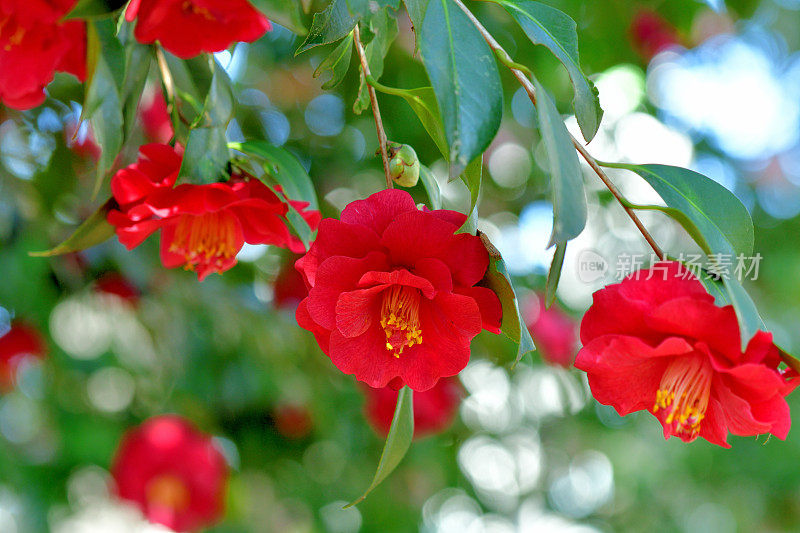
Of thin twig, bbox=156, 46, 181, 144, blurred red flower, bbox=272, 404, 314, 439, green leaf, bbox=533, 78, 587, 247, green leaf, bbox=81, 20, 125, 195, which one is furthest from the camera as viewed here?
blurred red flower, bbox=272, 404, 314, 439

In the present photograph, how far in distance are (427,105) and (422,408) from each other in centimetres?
140

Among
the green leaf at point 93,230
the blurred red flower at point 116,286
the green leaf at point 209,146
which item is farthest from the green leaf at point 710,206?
the blurred red flower at point 116,286

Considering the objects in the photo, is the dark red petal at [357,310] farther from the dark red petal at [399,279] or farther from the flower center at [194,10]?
the flower center at [194,10]

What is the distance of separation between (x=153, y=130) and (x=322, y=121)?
16.8 inches

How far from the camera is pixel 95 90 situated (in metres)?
0.65

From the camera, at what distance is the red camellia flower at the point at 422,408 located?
1.89m

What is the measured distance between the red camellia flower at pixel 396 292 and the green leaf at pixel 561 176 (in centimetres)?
11

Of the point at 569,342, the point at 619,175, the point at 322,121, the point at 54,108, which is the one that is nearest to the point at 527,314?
the point at 569,342

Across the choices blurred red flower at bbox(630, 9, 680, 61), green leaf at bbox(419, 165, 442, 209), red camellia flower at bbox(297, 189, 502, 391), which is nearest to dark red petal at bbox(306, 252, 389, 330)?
red camellia flower at bbox(297, 189, 502, 391)

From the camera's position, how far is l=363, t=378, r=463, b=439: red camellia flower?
1895mm

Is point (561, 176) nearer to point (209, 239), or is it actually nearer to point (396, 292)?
Result: point (396, 292)

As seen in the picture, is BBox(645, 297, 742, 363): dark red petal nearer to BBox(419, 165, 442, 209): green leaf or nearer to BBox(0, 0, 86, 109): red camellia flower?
BBox(419, 165, 442, 209): green leaf

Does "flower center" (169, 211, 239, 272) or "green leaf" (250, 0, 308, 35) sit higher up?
"green leaf" (250, 0, 308, 35)

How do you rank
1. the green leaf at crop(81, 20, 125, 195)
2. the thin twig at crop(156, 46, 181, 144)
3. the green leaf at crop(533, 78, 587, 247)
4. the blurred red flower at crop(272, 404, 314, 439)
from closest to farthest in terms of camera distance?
the green leaf at crop(533, 78, 587, 247), the green leaf at crop(81, 20, 125, 195), the thin twig at crop(156, 46, 181, 144), the blurred red flower at crop(272, 404, 314, 439)
